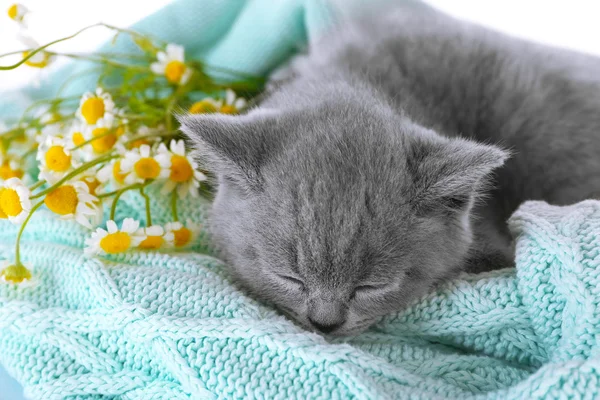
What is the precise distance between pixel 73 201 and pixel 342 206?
492 millimetres

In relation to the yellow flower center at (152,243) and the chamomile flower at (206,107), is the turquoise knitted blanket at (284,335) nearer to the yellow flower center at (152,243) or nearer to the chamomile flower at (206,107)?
the yellow flower center at (152,243)

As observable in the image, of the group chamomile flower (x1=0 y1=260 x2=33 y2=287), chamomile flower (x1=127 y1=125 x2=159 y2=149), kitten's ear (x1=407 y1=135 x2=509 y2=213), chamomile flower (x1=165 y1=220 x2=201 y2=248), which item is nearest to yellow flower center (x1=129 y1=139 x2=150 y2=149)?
chamomile flower (x1=127 y1=125 x2=159 y2=149)

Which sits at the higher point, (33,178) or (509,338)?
(509,338)

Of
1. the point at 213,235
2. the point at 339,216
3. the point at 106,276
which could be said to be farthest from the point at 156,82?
the point at 339,216

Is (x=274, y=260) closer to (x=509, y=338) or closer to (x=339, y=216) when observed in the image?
(x=339, y=216)

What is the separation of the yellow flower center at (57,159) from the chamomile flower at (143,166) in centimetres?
10

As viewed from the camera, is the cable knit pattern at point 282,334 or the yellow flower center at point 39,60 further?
the yellow flower center at point 39,60

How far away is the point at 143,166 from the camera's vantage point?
3.59 ft

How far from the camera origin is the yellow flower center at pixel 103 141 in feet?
3.81

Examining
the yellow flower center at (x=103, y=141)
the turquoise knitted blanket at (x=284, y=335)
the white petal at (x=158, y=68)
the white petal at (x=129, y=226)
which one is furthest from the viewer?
the white petal at (x=158, y=68)

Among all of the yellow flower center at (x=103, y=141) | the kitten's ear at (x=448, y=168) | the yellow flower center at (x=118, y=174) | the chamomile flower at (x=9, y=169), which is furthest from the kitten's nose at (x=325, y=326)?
the chamomile flower at (x=9, y=169)

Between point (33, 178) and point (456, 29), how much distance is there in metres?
1.20

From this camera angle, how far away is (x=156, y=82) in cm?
147

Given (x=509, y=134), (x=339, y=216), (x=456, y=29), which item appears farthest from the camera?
(x=456, y=29)
